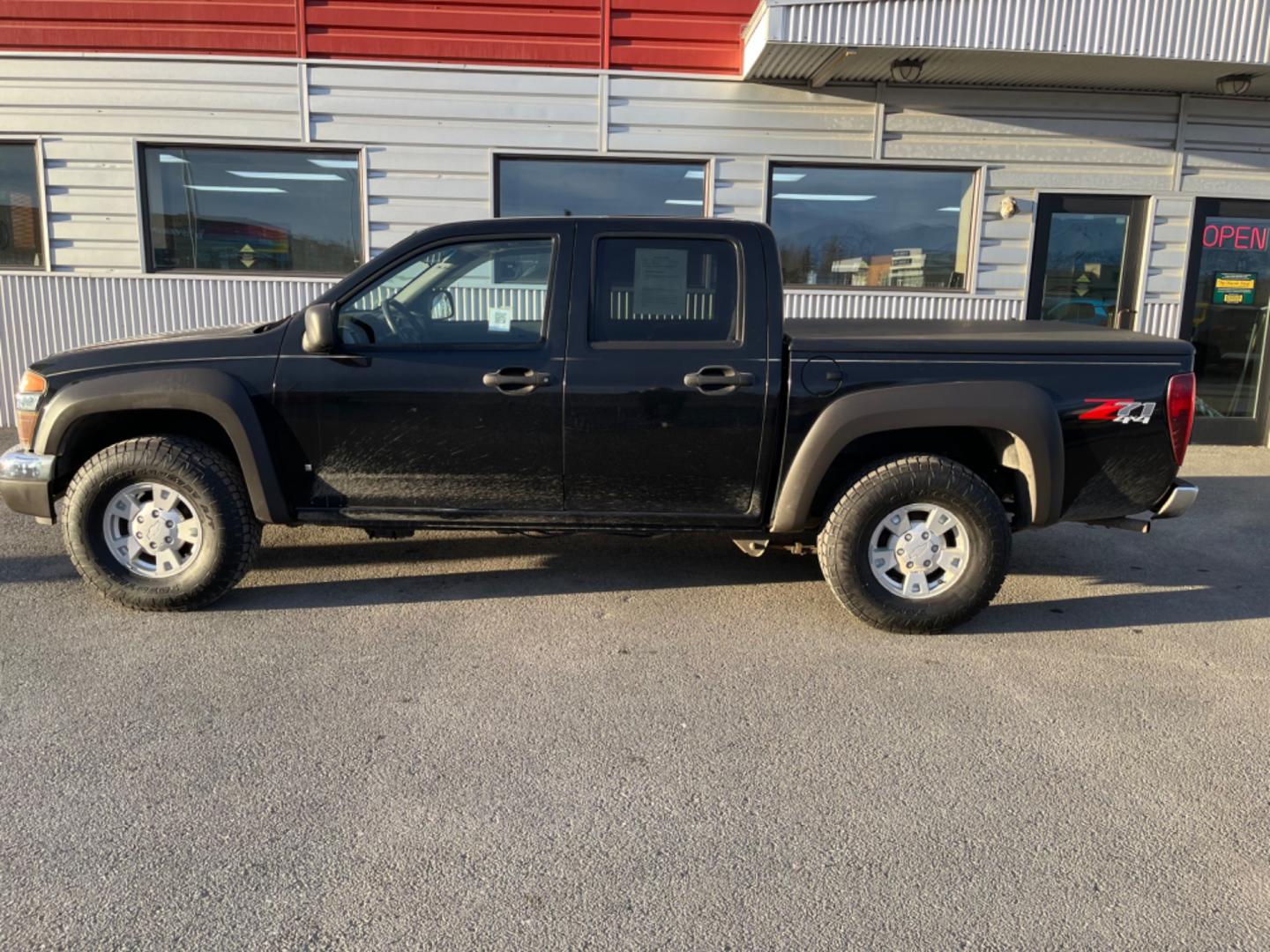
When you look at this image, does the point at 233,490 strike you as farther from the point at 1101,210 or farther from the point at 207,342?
the point at 1101,210

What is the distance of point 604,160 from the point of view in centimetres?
844

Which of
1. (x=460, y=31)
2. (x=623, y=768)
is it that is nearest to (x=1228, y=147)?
(x=460, y=31)

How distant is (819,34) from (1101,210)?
350cm

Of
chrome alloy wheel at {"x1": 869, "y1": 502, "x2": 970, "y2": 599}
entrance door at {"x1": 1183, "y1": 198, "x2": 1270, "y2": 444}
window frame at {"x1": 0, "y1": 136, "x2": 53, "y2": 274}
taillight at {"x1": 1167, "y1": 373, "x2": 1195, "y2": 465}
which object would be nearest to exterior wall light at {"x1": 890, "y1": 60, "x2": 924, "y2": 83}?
entrance door at {"x1": 1183, "y1": 198, "x2": 1270, "y2": 444}

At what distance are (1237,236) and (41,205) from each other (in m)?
11.2

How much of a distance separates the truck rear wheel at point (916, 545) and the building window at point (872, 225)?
492 cm

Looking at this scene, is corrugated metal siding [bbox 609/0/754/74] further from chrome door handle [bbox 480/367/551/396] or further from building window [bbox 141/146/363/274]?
chrome door handle [bbox 480/367/551/396]

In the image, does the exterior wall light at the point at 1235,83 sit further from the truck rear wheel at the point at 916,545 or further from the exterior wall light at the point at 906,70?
the truck rear wheel at the point at 916,545

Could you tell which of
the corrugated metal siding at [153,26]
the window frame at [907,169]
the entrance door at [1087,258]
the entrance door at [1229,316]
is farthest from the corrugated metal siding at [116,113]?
the entrance door at [1229,316]

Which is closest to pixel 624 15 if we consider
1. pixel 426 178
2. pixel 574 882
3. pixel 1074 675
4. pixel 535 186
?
pixel 535 186

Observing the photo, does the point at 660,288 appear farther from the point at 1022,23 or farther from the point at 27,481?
the point at 1022,23

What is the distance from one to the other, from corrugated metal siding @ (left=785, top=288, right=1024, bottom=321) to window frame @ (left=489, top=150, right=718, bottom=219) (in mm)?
1227

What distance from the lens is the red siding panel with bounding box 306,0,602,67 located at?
8039 mm

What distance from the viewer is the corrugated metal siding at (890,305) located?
8617 mm
